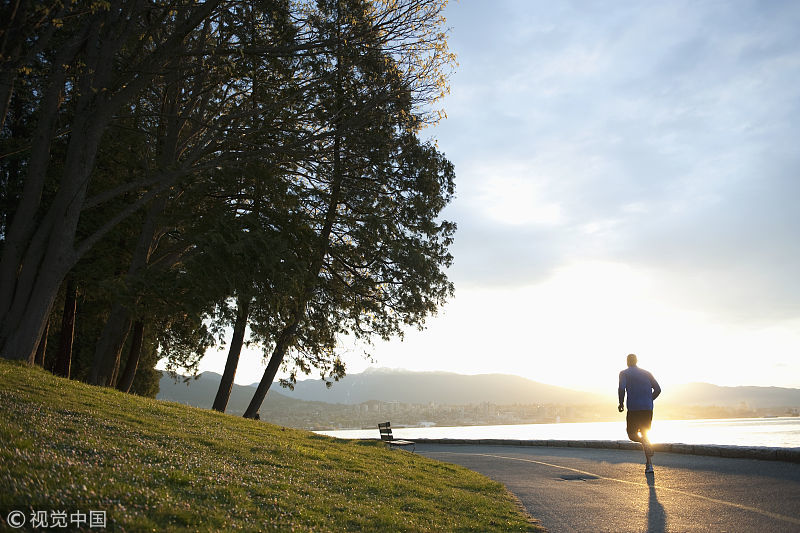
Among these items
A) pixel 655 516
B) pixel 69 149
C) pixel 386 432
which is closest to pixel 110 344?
pixel 69 149

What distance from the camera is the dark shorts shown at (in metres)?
12.0

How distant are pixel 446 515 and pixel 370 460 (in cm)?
522

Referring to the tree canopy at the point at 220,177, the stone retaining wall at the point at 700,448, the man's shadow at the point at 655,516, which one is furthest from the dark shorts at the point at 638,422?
the tree canopy at the point at 220,177

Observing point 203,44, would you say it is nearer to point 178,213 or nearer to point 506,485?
point 178,213

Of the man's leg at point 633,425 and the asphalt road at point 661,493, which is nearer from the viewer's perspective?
the asphalt road at point 661,493

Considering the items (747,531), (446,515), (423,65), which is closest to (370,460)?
(446,515)

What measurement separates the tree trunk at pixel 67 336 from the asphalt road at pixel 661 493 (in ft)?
54.3

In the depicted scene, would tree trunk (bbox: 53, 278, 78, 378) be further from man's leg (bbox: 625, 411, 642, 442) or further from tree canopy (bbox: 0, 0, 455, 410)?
man's leg (bbox: 625, 411, 642, 442)

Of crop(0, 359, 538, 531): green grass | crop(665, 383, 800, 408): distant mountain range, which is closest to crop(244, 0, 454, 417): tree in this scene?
crop(0, 359, 538, 531): green grass

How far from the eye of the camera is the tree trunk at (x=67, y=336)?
21.9 m

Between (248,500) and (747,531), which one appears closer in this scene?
(248,500)

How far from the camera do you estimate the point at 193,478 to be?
6.60m

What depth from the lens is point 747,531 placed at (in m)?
6.88

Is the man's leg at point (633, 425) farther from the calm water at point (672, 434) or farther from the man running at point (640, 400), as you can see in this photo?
the calm water at point (672, 434)
